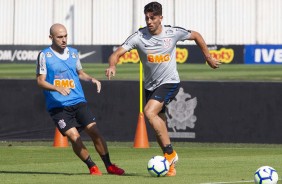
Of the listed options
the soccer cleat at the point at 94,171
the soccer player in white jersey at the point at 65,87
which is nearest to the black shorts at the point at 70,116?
the soccer player in white jersey at the point at 65,87

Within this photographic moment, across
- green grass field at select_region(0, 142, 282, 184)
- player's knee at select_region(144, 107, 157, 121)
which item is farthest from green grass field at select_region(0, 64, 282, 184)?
player's knee at select_region(144, 107, 157, 121)

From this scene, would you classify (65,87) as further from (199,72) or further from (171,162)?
(199,72)

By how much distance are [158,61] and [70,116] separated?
4.17 feet

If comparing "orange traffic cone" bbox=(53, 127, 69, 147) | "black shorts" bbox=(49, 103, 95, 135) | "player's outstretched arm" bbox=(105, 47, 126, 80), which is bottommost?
"orange traffic cone" bbox=(53, 127, 69, 147)

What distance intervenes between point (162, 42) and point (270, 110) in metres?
6.69

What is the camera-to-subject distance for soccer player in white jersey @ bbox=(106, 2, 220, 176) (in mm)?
12055

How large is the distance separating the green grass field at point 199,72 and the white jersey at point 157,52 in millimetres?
22092

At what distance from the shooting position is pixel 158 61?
12.2m

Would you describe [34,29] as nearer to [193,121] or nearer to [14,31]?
[14,31]

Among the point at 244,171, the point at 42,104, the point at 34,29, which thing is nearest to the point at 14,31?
the point at 34,29

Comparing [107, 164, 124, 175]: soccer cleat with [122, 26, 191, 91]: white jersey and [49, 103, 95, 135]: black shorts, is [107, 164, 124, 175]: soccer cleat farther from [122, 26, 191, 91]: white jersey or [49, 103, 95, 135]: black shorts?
[122, 26, 191, 91]: white jersey

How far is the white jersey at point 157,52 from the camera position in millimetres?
12164

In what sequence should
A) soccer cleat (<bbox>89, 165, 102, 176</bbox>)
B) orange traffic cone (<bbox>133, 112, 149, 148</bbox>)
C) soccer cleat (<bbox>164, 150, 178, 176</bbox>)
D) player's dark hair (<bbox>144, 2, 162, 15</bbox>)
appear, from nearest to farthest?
soccer cleat (<bbox>164, 150, 178, 176</bbox>)
player's dark hair (<bbox>144, 2, 162, 15</bbox>)
soccer cleat (<bbox>89, 165, 102, 176</bbox>)
orange traffic cone (<bbox>133, 112, 149, 148</bbox>)

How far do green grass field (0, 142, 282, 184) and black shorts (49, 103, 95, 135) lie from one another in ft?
1.99
